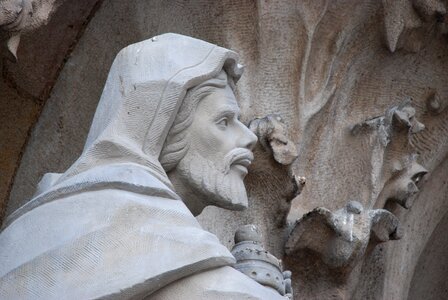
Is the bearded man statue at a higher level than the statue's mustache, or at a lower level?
higher

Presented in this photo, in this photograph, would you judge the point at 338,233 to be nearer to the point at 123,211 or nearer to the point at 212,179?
the point at 212,179

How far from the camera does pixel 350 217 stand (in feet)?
18.8

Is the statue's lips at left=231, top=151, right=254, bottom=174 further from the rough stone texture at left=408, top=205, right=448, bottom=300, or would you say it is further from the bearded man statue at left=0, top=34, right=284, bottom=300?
the rough stone texture at left=408, top=205, right=448, bottom=300

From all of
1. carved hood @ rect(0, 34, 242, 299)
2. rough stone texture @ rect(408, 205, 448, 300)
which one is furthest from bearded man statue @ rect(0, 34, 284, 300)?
rough stone texture @ rect(408, 205, 448, 300)

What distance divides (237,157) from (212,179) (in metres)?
0.08

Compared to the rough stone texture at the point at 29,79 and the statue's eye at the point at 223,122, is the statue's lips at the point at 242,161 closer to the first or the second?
the statue's eye at the point at 223,122

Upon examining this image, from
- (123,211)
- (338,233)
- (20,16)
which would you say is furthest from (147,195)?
(338,233)

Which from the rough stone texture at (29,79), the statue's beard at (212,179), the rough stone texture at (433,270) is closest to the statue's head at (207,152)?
the statue's beard at (212,179)

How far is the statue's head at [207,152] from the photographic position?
16.7 ft

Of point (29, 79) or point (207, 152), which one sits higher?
point (207, 152)

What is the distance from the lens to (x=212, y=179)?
5.08 m

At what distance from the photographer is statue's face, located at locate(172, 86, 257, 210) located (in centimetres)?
508

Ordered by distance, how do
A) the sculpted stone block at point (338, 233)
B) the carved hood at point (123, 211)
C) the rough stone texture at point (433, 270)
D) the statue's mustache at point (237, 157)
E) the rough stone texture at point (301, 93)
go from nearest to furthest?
the carved hood at point (123, 211)
the statue's mustache at point (237, 157)
the sculpted stone block at point (338, 233)
the rough stone texture at point (301, 93)
the rough stone texture at point (433, 270)

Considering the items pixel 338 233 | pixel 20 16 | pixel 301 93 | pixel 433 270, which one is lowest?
pixel 433 270
